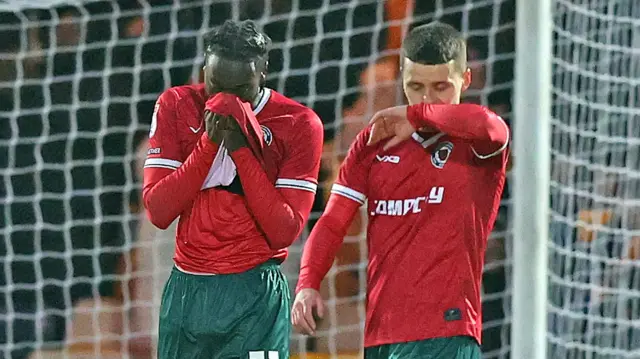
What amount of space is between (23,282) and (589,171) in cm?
166

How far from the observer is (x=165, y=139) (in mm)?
1860

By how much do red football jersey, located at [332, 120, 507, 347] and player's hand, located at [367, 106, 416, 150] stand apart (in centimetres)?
6

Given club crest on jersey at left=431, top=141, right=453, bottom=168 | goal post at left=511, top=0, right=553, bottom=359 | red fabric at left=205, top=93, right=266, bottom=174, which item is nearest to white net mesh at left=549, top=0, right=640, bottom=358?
goal post at left=511, top=0, right=553, bottom=359

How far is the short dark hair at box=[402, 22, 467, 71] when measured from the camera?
1763mm

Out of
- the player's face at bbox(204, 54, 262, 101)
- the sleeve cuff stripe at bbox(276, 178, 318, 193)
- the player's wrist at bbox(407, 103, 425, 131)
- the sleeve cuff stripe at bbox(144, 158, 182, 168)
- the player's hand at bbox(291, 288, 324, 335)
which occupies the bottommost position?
the player's hand at bbox(291, 288, 324, 335)

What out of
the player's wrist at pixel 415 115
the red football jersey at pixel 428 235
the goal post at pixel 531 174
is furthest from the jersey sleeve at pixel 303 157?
the goal post at pixel 531 174

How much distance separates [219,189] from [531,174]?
2.00 feet

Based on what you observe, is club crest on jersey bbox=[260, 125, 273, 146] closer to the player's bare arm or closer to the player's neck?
the player's neck

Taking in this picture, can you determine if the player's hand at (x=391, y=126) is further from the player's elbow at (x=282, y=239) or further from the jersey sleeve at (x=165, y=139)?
the jersey sleeve at (x=165, y=139)

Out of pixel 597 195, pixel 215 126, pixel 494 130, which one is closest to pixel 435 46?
pixel 494 130

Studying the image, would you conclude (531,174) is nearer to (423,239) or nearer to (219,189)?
(423,239)

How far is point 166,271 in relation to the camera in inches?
117

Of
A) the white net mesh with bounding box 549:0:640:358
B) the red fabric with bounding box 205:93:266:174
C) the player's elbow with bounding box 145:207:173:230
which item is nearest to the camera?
the red fabric with bounding box 205:93:266:174

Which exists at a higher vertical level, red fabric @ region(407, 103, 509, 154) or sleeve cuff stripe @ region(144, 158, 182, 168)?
red fabric @ region(407, 103, 509, 154)
